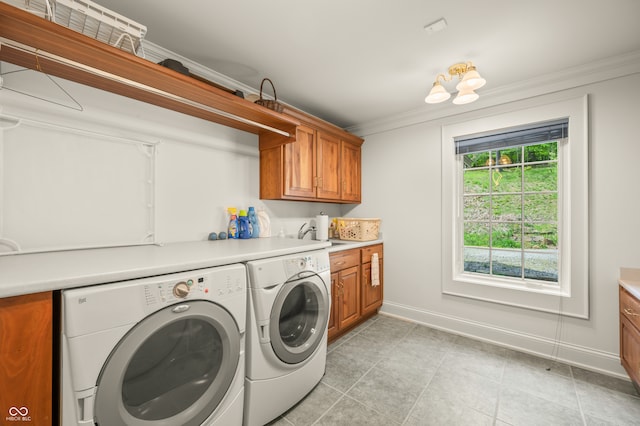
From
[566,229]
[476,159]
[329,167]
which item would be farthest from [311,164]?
[566,229]

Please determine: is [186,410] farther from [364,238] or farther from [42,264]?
[364,238]

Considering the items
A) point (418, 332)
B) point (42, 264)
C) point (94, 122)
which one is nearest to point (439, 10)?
point (94, 122)

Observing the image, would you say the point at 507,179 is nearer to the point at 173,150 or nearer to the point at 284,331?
the point at 284,331

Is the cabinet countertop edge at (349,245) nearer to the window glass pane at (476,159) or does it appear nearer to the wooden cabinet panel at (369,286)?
the wooden cabinet panel at (369,286)

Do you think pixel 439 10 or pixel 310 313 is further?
pixel 310 313

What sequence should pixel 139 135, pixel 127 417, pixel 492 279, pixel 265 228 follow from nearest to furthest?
pixel 127 417, pixel 139 135, pixel 265 228, pixel 492 279

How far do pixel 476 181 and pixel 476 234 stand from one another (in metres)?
0.57

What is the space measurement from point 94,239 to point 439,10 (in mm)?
2457

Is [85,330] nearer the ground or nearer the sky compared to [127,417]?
nearer the sky

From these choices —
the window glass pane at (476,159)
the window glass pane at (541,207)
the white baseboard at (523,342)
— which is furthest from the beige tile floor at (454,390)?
the window glass pane at (476,159)

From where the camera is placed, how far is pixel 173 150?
193 cm

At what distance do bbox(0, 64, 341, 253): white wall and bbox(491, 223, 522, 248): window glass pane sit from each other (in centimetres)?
225

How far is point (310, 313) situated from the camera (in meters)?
1.82

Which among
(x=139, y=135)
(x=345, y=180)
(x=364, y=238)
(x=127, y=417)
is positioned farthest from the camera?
(x=345, y=180)
